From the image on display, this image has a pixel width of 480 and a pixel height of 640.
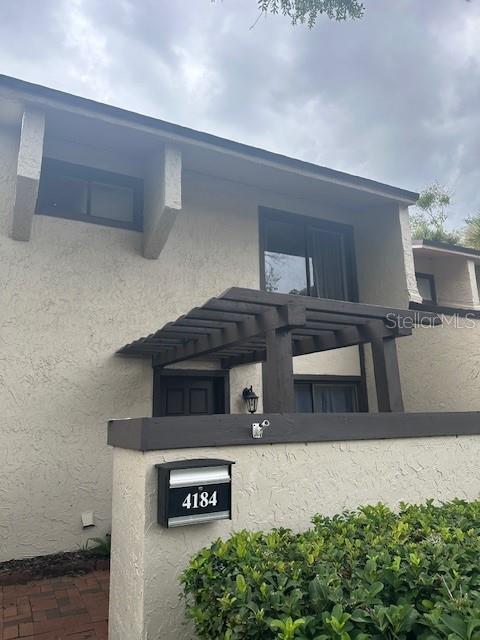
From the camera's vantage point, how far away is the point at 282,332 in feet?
13.3

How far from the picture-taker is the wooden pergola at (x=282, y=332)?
393 centimetres

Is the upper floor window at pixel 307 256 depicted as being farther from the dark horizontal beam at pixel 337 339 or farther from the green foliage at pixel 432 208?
the green foliage at pixel 432 208

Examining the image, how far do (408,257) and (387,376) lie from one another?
4.08 metres

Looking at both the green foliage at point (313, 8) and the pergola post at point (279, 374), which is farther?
the green foliage at point (313, 8)

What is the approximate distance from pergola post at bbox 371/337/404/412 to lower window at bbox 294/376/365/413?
117 inches

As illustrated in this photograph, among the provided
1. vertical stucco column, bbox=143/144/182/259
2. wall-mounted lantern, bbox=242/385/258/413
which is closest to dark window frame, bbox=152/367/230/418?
wall-mounted lantern, bbox=242/385/258/413

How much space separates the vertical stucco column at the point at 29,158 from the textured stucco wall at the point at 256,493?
12.9ft

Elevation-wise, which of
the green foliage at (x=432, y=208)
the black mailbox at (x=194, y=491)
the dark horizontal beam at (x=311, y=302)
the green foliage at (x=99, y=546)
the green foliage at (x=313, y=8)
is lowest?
the green foliage at (x=99, y=546)

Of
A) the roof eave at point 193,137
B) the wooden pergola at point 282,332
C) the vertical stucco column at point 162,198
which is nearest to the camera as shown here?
the wooden pergola at point 282,332

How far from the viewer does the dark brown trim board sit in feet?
9.13

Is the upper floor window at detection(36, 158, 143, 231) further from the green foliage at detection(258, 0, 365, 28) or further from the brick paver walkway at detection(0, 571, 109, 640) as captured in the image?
the brick paver walkway at detection(0, 571, 109, 640)

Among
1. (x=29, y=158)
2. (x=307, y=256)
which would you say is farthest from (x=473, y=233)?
(x=29, y=158)

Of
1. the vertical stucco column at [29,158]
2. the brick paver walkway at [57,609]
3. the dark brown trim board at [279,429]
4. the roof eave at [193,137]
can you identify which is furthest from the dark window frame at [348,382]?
the vertical stucco column at [29,158]

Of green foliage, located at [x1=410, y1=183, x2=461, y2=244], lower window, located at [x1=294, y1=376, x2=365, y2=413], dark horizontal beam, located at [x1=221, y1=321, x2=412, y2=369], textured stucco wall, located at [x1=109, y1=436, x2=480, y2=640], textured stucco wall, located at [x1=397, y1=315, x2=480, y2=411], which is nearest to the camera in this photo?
textured stucco wall, located at [x1=109, y1=436, x2=480, y2=640]
